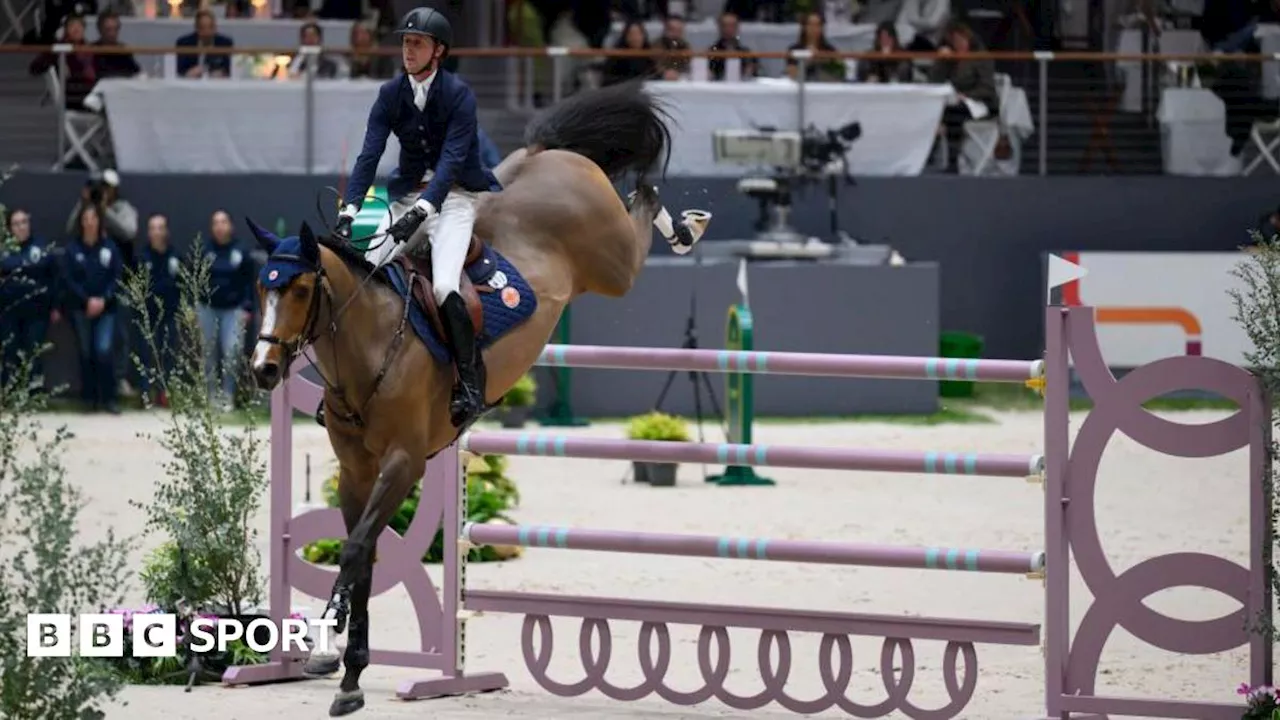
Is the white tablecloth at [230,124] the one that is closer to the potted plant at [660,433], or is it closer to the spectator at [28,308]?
the spectator at [28,308]

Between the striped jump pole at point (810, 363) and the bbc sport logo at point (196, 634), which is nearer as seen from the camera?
the striped jump pole at point (810, 363)

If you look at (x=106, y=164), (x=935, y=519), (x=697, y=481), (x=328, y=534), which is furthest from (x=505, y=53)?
(x=328, y=534)

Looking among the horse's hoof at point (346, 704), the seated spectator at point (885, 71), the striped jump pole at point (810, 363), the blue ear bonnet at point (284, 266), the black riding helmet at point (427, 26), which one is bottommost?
the horse's hoof at point (346, 704)

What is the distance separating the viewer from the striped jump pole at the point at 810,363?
7.40m

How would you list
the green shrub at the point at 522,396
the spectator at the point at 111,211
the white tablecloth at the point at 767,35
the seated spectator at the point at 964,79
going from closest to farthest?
the green shrub at the point at 522,396, the spectator at the point at 111,211, the seated spectator at the point at 964,79, the white tablecloth at the point at 767,35

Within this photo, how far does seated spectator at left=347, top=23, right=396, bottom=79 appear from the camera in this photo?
18578 mm

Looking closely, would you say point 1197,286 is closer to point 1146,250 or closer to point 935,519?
point 1146,250

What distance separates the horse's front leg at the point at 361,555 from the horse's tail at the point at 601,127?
1.93 meters

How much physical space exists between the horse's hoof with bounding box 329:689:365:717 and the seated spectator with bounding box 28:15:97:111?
12273 mm

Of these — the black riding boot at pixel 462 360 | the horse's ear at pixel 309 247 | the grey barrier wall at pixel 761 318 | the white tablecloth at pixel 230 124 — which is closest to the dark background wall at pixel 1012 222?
the grey barrier wall at pixel 761 318

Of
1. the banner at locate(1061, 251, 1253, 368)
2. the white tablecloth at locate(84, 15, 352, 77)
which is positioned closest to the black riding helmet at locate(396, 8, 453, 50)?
the banner at locate(1061, 251, 1253, 368)

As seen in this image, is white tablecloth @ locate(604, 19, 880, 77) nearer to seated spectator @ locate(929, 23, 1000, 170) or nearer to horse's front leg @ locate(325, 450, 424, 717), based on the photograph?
seated spectator @ locate(929, 23, 1000, 170)

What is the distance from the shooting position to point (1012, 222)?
19781 millimetres

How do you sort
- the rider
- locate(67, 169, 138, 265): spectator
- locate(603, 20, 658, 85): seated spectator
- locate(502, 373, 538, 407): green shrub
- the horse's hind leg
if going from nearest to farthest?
the rider → the horse's hind leg → locate(502, 373, 538, 407): green shrub → locate(67, 169, 138, 265): spectator → locate(603, 20, 658, 85): seated spectator
